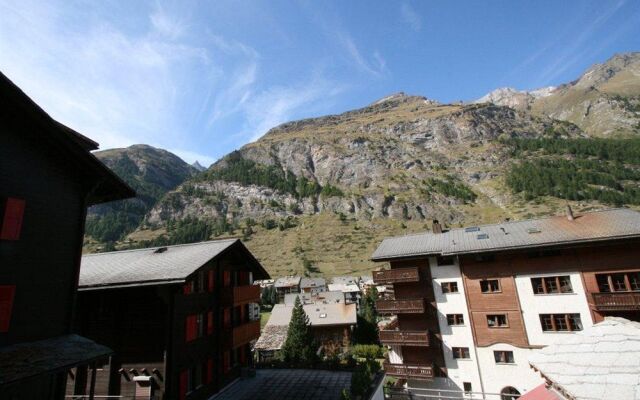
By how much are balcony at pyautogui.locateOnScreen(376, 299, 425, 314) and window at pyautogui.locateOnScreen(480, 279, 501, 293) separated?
18.6ft

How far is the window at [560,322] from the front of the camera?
27234 mm

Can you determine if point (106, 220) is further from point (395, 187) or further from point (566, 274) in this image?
point (566, 274)

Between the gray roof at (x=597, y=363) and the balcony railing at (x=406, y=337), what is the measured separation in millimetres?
21747

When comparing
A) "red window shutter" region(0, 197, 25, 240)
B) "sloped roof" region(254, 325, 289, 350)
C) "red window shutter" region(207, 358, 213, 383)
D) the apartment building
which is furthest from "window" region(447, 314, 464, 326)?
"red window shutter" region(0, 197, 25, 240)

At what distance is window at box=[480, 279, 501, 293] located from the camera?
99.6ft

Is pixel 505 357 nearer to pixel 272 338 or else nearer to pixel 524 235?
pixel 524 235

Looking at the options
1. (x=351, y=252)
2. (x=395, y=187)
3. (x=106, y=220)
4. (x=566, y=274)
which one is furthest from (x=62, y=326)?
(x=106, y=220)

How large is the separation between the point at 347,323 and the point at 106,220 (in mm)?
190397

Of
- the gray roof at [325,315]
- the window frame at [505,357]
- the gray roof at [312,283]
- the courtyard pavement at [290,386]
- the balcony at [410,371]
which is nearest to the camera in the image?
the courtyard pavement at [290,386]

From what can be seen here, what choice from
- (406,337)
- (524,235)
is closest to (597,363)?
(406,337)

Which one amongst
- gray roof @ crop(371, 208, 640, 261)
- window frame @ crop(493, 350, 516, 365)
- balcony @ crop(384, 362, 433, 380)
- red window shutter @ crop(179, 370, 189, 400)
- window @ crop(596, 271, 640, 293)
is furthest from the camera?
balcony @ crop(384, 362, 433, 380)

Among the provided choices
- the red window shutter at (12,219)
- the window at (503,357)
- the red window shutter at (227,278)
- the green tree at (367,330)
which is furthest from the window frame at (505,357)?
the red window shutter at (12,219)

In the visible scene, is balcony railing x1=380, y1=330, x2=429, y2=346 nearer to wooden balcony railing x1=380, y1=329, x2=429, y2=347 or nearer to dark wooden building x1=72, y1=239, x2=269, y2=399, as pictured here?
wooden balcony railing x1=380, y1=329, x2=429, y2=347

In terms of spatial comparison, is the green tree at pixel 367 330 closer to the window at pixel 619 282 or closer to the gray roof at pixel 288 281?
the window at pixel 619 282
